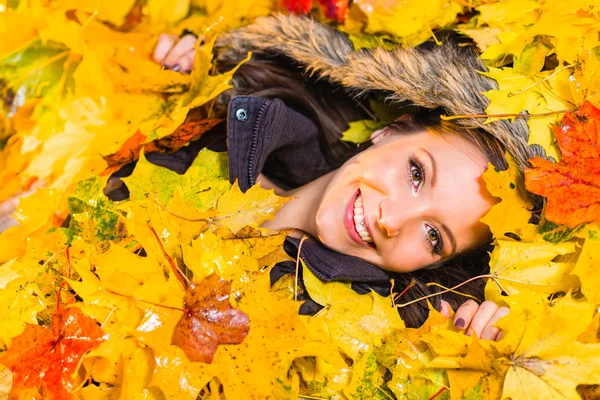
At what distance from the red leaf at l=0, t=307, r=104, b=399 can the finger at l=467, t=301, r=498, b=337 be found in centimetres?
85

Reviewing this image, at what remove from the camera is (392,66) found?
1.62 m

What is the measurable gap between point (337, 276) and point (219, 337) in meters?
0.43

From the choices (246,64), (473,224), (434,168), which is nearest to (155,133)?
(246,64)

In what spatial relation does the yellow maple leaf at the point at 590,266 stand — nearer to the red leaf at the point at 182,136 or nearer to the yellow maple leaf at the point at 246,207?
the yellow maple leaf at the point at 246,207

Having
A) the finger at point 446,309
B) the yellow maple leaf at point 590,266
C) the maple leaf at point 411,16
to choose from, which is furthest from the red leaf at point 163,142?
the yellow maple leaf at point 590,266

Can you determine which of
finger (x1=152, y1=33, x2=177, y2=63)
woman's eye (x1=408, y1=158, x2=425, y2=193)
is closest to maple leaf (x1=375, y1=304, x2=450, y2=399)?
woman's eye (x1=408, y1=158, x2=425, y2=193)

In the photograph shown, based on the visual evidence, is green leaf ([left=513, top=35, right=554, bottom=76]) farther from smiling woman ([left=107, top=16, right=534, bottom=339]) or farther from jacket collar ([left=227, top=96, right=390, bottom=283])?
jacket collar ([left=227, top=96, right=390, bottom=283])

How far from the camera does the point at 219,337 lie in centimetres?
118

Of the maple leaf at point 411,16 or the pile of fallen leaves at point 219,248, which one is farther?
the maple leaf at point 411,16

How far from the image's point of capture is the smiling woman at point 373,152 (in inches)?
57.2

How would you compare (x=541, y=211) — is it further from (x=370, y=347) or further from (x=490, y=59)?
(x=370, y=347)

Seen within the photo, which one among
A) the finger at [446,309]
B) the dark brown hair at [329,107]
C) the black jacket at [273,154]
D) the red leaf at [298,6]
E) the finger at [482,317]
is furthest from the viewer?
the red leaf at [298,6]

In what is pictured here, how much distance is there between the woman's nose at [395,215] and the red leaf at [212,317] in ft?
1.52

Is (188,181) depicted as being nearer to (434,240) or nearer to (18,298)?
(18,298)
